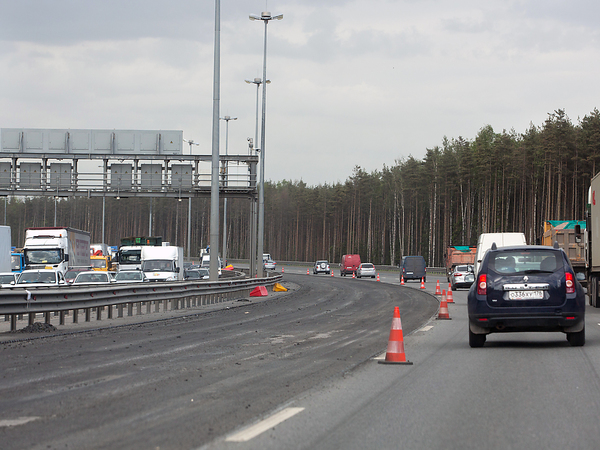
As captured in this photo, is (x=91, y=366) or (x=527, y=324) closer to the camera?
(x=91, y=366)

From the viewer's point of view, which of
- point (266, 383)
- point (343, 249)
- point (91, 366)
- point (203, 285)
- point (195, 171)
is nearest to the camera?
point (266, 383)

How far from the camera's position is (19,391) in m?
8.11

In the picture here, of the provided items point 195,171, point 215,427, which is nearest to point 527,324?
point 215,427

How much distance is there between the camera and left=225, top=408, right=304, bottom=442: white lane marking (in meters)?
5.86

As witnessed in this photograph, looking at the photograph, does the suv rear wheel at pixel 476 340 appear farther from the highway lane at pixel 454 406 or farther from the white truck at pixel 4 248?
the white truck at pixel 4 248

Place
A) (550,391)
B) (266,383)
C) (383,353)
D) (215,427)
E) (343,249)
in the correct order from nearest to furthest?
(215,427) → (550,391) → (266,383) → (383,353) → (343,249)

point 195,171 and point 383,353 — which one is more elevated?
point 195,171

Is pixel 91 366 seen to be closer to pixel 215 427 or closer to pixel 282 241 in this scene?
pixel 215 427

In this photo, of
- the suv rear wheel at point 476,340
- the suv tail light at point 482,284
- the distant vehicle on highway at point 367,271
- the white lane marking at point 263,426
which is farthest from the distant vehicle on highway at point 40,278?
the distant vehicle on highway at point 367,271

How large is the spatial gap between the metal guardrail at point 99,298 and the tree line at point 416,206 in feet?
145

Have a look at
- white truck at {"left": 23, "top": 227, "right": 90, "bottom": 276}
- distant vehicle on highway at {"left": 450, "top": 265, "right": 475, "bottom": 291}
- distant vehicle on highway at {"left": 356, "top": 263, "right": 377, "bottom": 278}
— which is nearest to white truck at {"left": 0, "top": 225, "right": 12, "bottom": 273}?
white truck at {"left": 23, "top": 227, "right": 90, "bottom": 276}

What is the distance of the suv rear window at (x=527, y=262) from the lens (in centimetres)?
1206

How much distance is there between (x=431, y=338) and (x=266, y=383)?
21.2 feet

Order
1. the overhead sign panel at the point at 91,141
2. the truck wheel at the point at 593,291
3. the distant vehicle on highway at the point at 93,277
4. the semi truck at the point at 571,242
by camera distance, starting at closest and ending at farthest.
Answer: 1. the truck wheel at the point at 593,291
2. the distant vehicle on highway at the point at 93,277
3. the semi truck at the point at 571,242
4. the overhead sign panel at the point at 91,141
